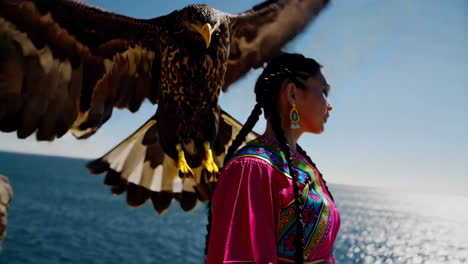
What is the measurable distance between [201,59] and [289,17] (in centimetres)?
82

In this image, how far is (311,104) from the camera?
4.62 ft

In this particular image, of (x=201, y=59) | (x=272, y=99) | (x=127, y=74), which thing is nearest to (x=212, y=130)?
(x=201, y=59)

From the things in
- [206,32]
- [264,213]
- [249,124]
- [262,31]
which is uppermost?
[262,31]

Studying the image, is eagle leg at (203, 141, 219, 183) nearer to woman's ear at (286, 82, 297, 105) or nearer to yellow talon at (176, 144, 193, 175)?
yellow talon at (176, 144, 193, 175)

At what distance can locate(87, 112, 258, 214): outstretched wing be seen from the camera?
115 inches

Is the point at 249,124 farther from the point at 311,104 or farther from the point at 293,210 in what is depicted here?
the point at 293,210

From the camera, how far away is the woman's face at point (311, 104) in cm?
141

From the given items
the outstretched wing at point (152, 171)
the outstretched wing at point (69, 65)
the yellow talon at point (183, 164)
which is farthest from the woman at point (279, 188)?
the outstretched wing at point (152, 171)

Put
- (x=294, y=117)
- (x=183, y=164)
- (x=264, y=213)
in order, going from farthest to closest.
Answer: (x=183, y=164) < (x=294, y=117) < (x=264, y=213)

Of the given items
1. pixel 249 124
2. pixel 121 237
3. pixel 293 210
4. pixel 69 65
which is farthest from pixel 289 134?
pixel 121 237

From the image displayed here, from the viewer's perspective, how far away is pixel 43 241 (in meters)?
31.2

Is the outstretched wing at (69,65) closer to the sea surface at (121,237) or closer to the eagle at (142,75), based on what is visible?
the eagle at (142,75)

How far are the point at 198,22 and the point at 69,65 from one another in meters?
0.84

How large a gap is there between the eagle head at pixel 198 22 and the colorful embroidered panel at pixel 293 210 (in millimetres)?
1417
